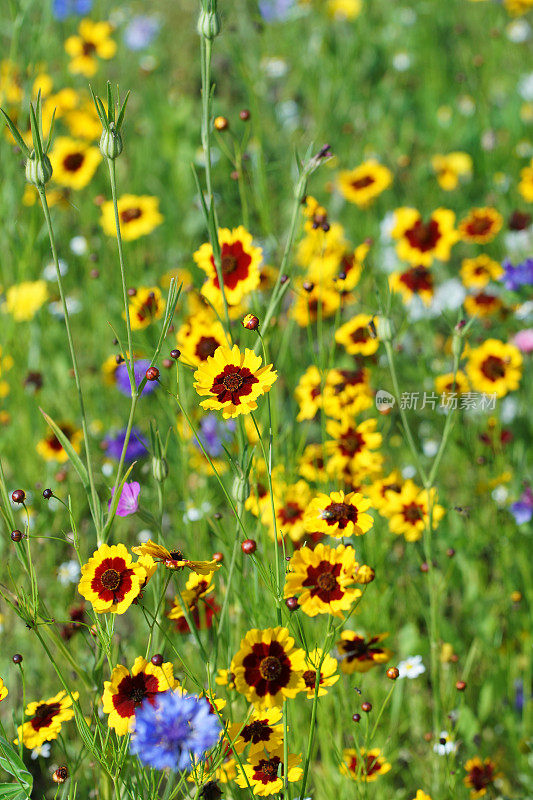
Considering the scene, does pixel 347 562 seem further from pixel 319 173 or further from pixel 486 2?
pixel 486 2

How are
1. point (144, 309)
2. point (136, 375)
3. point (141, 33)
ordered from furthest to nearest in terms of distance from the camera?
point (141, 33) → point (136, 375) → point (144, 309)

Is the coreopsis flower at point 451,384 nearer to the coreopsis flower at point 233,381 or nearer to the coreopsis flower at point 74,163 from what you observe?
the coreopsis flower at point 233,381

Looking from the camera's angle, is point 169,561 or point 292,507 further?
point 292,507

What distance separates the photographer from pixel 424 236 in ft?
6.61

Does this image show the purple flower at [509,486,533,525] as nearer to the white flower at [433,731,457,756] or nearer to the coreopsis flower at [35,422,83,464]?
the white flower at [433,731,457,756]

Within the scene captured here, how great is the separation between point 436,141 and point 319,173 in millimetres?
582

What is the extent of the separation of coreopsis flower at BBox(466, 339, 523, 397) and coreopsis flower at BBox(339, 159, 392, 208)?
2.77 ft

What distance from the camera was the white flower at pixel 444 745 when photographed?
112cm

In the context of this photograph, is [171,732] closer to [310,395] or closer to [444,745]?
[444,745]

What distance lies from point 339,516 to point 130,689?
368 millimetres

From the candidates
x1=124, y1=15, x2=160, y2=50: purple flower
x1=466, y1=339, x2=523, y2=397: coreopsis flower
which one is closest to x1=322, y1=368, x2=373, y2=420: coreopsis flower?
x1=466, y1=339, x2=523, y2=397: coreopsis flower

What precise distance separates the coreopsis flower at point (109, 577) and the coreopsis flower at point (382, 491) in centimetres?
56

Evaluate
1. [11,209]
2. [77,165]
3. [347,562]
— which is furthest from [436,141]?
[347,562]
